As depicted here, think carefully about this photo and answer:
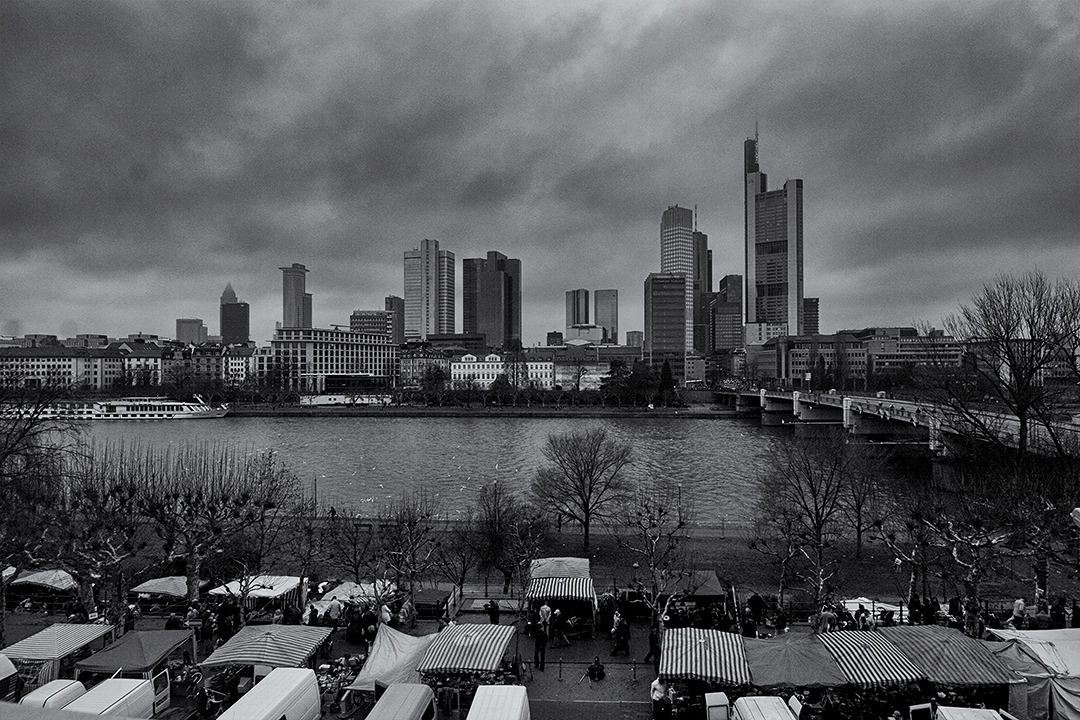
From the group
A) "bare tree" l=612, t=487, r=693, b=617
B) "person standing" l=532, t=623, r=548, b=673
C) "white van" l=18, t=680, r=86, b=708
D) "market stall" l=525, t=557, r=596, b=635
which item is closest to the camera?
"white van" l=18, t=680, r=86, b=708

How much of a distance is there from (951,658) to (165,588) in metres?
17.0

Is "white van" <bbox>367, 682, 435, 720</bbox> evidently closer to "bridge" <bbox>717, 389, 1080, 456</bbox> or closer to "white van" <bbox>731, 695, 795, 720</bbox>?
"white van" <bbox>731, 695, 795, 720</bbox>

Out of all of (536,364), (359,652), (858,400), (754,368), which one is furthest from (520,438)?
(754,368)

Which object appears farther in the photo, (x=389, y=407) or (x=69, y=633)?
(x=389, y=407)

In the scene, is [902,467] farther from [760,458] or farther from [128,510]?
[128,510]

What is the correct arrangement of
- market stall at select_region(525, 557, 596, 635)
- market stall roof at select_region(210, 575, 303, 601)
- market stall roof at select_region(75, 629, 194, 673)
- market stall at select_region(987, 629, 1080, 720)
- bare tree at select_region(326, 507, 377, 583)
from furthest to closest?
bare tree at select_region(326, 507, 377, 583) < market stall roof at select_region(210, 575, 303, 601) < market stall at select_region(525, 557, 596, 635) < market stall roof at select_region(75, 629, 194, 673) < market stall at select_region(987, 629, 1080, 720)

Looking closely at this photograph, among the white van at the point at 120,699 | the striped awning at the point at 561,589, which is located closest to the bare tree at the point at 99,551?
the white van at the point at 120,699

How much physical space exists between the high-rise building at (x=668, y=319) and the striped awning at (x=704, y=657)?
571 ft

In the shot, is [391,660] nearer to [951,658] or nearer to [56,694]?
[56,694]

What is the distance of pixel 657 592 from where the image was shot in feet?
50.8

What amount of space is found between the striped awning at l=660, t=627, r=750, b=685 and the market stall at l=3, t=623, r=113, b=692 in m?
10.3

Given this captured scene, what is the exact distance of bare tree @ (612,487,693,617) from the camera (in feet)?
53.9

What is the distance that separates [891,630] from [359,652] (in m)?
10.00

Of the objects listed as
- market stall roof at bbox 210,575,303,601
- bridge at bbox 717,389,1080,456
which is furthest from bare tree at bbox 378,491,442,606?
bridge at bbox 717,389,1080,456
